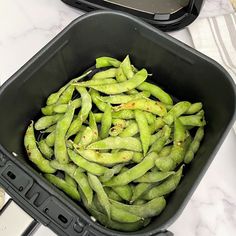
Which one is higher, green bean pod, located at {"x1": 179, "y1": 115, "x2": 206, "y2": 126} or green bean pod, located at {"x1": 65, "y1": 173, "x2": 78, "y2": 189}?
green bean pod, located at {"x1": 179, "y1": 115, "x2": 206, "y2": 126}

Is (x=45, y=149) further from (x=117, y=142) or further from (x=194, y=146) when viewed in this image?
(x=194, y=146)

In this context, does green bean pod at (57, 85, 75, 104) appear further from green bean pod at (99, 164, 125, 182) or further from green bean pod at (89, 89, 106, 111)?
green bean pod at (99, 164, 125, 182)

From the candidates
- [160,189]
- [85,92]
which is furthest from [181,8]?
[160,189]

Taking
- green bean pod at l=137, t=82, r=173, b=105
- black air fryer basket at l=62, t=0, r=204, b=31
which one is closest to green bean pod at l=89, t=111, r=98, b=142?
green bean pod at l=137, t=82, r=173, b=105

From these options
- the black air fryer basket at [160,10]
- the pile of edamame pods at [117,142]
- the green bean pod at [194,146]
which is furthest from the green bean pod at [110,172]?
the black air fryer basket at [160,10]

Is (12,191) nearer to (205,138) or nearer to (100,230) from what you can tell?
(100,230)

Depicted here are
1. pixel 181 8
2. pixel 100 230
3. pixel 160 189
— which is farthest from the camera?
pixel 181 8
